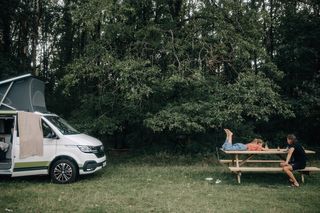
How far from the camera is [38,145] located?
10625 millimetres

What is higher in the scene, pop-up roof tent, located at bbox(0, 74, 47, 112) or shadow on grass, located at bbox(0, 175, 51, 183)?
pop-up roof tent, located at bbox(0, 74, 47, 112)

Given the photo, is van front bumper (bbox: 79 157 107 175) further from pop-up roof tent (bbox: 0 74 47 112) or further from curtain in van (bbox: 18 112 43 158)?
pop-up roof tent (bbox: 0 74 47 112)

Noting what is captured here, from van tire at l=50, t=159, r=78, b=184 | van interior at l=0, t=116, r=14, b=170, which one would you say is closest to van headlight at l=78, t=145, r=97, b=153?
van tire at l=50, t=159, r=78, b=184

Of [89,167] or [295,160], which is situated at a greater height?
[295,160]

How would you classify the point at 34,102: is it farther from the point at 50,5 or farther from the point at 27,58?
the point at 50,5

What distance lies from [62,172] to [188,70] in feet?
21.1

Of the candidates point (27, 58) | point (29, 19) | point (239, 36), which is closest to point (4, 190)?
point (239, 36)

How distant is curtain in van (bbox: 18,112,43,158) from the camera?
10.3m

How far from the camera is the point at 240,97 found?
13.8 metres

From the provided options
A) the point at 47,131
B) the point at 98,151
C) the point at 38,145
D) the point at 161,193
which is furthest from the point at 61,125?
the point at 161,193

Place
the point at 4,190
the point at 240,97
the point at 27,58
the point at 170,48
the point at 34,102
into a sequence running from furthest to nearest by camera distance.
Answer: the point at 27,58 < the point at 170,48 < the point at 240,97 < the point at 34,102 < the point at 4,190

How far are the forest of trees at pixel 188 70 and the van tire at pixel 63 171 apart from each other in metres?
A: 3.83

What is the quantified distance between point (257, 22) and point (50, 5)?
47.8 ft

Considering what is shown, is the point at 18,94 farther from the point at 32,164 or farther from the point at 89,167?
the point at 89,167
